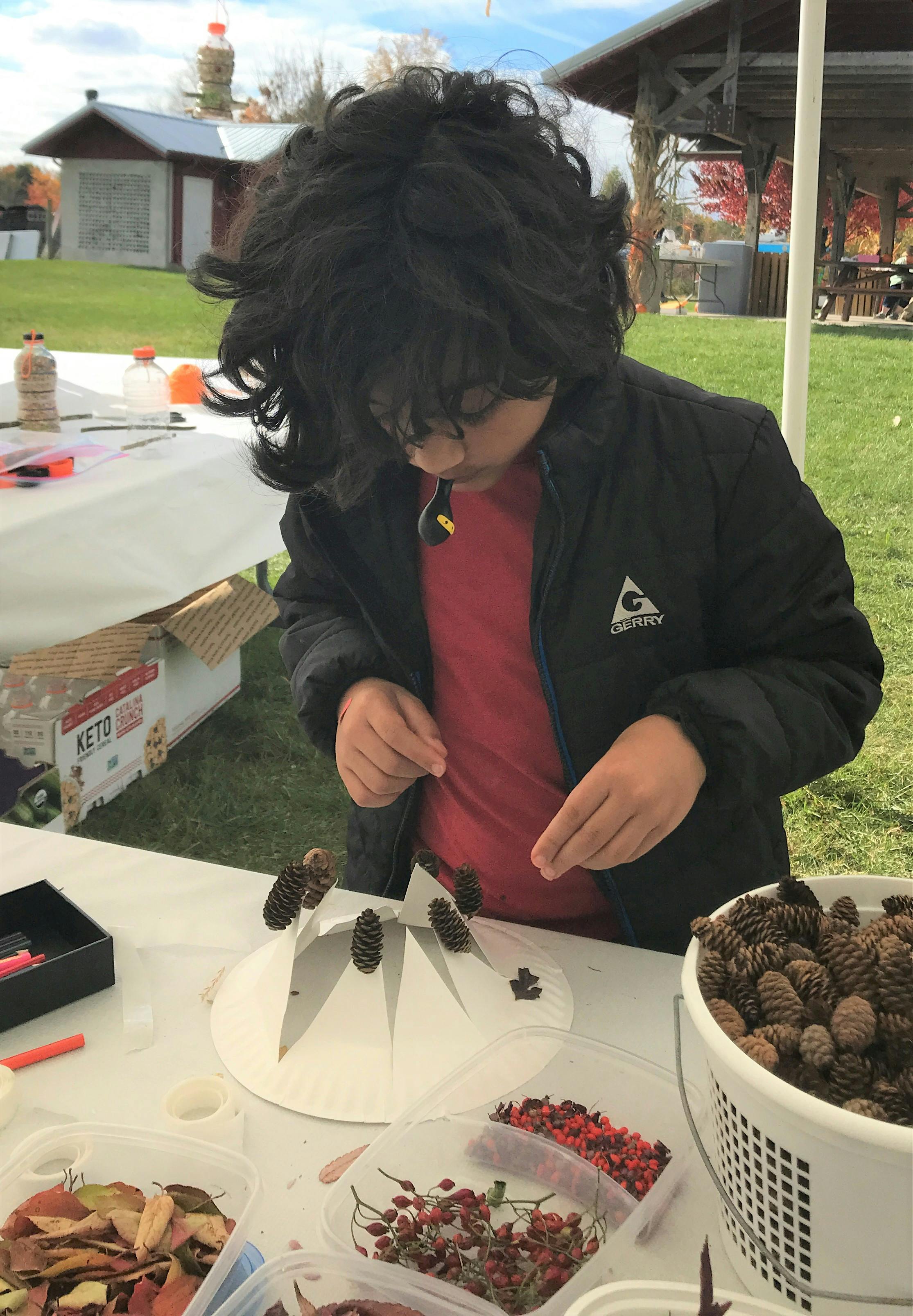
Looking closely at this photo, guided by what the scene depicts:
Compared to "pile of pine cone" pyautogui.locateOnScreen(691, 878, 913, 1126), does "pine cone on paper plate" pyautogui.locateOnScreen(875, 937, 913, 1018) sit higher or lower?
higher

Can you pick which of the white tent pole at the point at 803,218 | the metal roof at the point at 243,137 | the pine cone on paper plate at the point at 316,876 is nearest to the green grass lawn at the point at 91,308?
the metal roof at the point at 243,137

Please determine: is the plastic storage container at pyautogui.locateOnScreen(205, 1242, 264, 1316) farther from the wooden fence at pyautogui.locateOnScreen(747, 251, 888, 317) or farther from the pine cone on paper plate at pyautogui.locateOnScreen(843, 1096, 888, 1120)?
the wooden fence at pyautogui.locateOnScreen(747, 251, 888, 317)

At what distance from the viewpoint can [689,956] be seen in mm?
493

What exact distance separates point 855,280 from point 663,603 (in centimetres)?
166

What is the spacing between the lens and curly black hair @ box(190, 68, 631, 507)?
0.60m

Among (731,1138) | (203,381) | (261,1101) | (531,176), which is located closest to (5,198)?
(203,381)

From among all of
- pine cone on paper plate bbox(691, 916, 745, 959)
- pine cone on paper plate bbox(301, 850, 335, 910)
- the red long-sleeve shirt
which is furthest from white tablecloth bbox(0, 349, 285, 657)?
pine cone on paper plate bbox(691, 916, 745, 959)

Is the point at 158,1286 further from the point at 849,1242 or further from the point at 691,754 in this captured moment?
the point at 691,754

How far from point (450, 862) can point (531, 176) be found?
1.91 feet

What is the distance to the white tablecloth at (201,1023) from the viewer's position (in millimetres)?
538

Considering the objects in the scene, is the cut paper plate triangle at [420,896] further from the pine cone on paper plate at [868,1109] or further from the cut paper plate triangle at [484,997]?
the pine cone on paper plate at [868,1109]

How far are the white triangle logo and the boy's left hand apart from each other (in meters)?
0.17

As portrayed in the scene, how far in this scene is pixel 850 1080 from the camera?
41cm

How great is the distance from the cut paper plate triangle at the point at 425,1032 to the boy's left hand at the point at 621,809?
0.10 m
